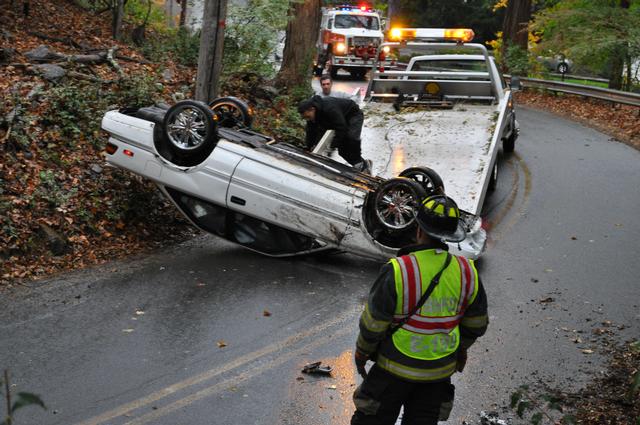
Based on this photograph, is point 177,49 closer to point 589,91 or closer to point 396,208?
point 396,208

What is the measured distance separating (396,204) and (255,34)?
9.76 metres

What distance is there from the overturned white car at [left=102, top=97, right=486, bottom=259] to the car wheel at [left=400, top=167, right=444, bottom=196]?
0.01m

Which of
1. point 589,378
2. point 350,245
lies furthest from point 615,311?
point 350,245

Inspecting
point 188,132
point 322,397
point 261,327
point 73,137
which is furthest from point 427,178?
point 73,137

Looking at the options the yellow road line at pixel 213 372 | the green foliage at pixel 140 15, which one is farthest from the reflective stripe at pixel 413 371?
the green foliage at pixel 140 15

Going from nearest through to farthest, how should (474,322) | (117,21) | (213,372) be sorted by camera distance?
(474,322)
(213,372)
(117,21)

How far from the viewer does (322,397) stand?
654 cm

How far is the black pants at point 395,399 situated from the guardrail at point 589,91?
17.9m

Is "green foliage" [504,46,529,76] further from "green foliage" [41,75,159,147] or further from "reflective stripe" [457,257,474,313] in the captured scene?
"reflective stripe" [457,257,474,313]

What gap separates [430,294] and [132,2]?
20.8 meters

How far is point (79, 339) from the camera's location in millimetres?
7527

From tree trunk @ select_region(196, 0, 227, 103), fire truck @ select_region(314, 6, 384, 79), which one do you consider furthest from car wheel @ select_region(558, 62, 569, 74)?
tree trunk @ select_region(196, 0, 227, 103)

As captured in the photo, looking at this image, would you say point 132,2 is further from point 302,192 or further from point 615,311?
point 615,311

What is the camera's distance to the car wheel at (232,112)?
37.1ft
